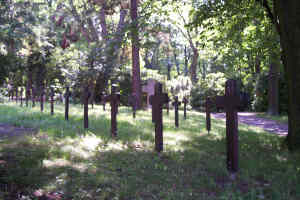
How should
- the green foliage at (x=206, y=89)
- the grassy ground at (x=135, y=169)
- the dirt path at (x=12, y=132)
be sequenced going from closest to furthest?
the grassy ground at (x=135, y=169) → the dirt path at (x=12, y=132) → the green foliage at (x=206, y=89)

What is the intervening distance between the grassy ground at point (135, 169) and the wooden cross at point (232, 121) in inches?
9.2

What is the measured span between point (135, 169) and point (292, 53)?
169 inches

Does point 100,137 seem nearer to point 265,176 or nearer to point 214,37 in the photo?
point 265,176

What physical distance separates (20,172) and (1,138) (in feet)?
9.60

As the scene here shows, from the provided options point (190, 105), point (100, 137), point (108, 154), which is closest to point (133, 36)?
point (100, 137)

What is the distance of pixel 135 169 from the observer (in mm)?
5102

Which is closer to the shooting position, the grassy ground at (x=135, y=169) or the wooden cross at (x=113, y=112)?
the grassy ground at (x=135, y=169)

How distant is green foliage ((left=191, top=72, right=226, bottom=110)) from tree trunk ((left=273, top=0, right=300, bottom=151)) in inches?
934

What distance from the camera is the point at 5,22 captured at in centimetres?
718

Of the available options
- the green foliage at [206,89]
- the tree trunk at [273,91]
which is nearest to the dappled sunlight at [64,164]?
the tree trunk at [273,91]

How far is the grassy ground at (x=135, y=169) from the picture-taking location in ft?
13.3

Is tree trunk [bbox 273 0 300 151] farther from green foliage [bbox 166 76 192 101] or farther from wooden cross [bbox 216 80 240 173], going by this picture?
green foliage [bbox 166 76 192 101]

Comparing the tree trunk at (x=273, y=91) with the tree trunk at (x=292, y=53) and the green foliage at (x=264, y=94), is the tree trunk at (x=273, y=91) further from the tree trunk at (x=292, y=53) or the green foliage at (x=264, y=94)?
the tree trunk at (x=292, y=53)

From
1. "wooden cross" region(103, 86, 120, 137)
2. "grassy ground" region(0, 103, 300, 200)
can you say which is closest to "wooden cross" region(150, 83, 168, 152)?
"grassy ground" region(0, 103, 300, 200)
